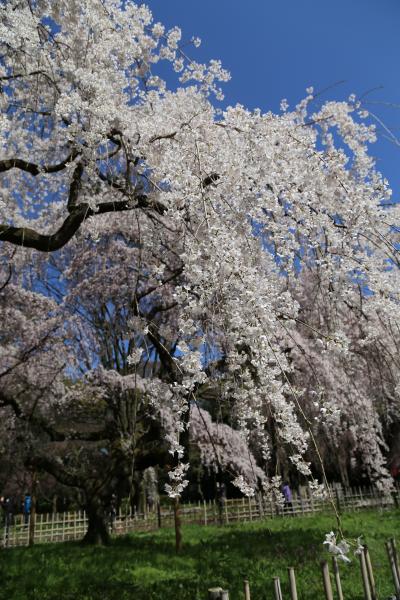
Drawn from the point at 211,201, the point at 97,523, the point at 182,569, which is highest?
the point at 211,201

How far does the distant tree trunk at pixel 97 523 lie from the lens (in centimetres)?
923

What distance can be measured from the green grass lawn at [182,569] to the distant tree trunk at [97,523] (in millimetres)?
533

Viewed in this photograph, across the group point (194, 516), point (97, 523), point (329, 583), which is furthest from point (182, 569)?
point (194, 516)

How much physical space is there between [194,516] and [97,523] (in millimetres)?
6503

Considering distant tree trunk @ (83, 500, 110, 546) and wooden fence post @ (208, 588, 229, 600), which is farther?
distant tree trunk @ (83, 500, 110, 546)

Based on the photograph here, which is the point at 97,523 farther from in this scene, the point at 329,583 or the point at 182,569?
the point at 329,583

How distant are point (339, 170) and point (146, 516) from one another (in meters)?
14.1

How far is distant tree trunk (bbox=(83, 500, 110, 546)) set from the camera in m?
9.23

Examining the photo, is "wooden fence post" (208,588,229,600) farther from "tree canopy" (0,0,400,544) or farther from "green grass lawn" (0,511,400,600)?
"green grass lawn" (0,511,400,600)

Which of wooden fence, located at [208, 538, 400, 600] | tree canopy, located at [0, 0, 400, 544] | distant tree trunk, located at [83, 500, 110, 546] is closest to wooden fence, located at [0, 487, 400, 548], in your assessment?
distant tree trunk, located at [83, 500, 110, 546]

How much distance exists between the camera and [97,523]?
30.5 ft

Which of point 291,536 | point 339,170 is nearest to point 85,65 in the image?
point 339,170

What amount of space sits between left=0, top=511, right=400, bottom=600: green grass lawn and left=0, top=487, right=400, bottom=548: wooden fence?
180 inches

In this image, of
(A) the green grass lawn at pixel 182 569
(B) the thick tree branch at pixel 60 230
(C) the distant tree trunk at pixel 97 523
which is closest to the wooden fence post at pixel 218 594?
(A) the green grass lawn at pixel 182 569
